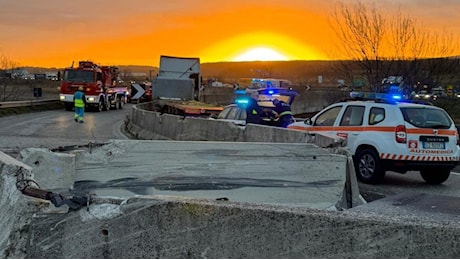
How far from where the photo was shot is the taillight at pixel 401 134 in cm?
994

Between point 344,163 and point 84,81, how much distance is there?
30015 mm

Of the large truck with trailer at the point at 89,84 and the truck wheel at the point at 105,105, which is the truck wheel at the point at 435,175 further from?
the truck wheel at the point at 105,105

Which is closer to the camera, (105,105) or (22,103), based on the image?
(22,103)

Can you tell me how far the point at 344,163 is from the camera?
19.4 ft

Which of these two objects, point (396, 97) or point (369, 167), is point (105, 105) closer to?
point (396, 97)

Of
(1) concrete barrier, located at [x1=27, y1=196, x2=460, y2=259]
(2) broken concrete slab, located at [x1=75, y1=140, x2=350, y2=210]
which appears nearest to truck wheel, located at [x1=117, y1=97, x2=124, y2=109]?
(2) broken concrete slab, located at [x1=75, y1=140, x2=350, y2=210]

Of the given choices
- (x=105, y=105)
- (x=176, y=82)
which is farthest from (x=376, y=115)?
(x=105, y=105)

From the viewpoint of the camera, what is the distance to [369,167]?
10.3 metres

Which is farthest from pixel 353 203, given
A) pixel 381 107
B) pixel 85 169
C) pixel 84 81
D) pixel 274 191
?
pixel 84 81

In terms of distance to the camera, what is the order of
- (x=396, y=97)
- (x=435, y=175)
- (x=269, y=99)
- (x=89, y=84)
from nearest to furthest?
(x=435, y=175) < (x=396, y=97) < (x=269, y=99) < (x=89, y=84)

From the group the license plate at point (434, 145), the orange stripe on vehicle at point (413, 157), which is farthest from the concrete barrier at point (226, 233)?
the license plate at point (434, 145)

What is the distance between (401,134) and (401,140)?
0.38 ft

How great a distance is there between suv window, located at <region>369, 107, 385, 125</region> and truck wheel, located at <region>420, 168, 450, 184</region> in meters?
1.38

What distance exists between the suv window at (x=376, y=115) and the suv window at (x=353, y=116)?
0.80 feet
